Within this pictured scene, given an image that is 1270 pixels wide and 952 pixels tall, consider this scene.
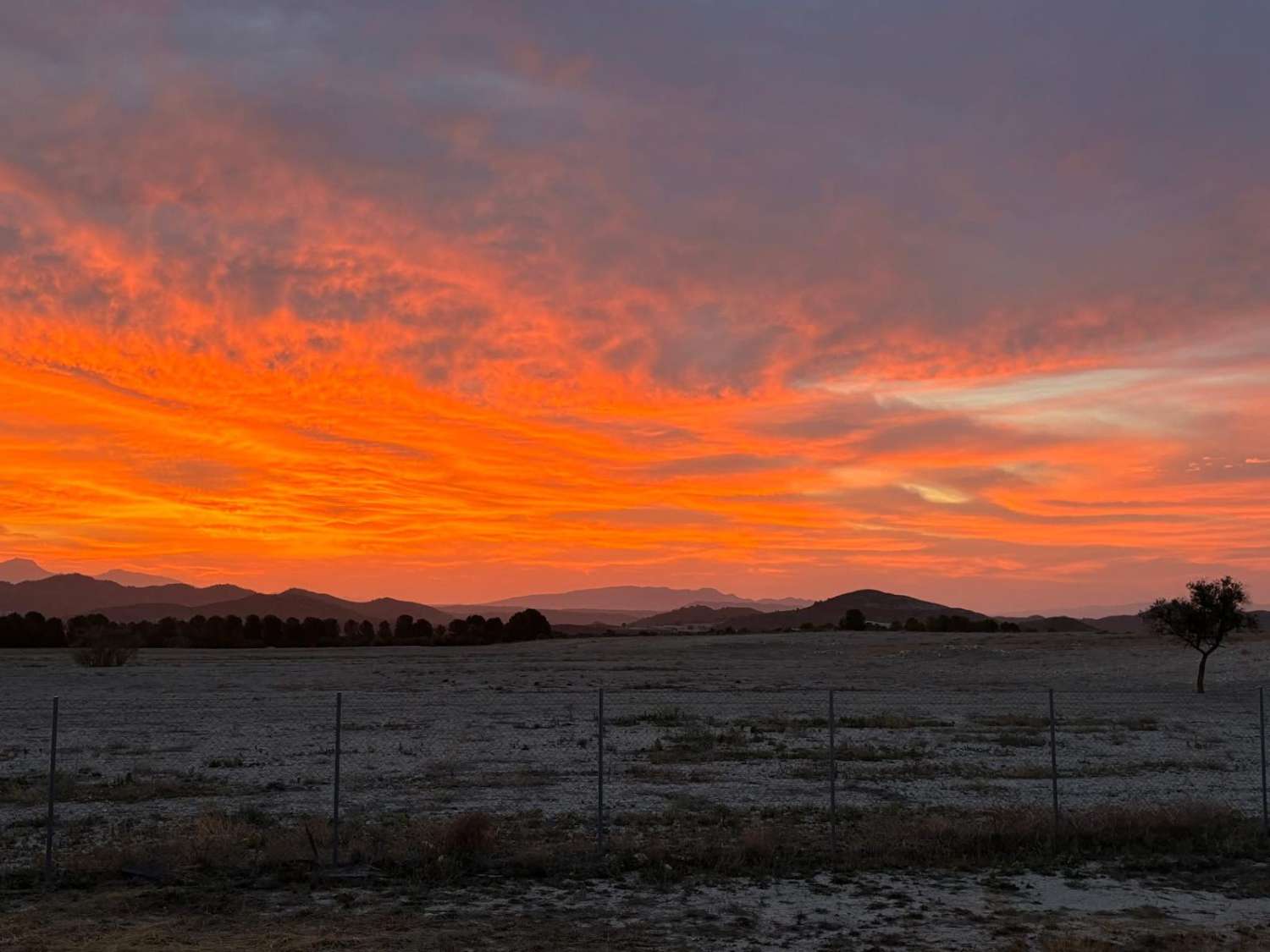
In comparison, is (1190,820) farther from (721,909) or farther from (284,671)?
(284,671)

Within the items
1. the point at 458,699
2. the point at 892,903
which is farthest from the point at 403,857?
the point at 458,699

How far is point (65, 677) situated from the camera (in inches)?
2458

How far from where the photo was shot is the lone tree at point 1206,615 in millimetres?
53625

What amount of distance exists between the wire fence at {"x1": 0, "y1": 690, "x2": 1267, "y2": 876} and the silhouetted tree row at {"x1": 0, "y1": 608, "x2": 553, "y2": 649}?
3432 inches

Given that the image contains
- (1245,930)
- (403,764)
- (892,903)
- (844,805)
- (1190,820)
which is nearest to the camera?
(1245,930)

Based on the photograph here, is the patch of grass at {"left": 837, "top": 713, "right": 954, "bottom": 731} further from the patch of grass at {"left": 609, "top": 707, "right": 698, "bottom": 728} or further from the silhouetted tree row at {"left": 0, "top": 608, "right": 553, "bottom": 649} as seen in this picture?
the silhouetted tree row at {"left": 0, "top": 608, "right": 553, "bottom": 649}

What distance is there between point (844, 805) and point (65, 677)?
56297mm

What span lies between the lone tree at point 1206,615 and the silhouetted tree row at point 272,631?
9668 cm

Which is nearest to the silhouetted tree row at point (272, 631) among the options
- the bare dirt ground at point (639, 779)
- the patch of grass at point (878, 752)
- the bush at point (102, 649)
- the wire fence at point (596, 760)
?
the bush at point (102, 649)

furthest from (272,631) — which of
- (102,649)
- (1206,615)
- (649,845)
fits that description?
(649,845)

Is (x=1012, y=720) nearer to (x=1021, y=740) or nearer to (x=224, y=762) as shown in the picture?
(x=1021, y=740)

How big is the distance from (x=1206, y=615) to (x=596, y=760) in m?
40.0

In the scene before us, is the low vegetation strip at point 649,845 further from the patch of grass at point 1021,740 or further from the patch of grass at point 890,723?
the patch of grass at point 890,723

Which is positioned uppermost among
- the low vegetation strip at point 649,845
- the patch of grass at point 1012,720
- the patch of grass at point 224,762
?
the low vegetation strip at point 649,845
